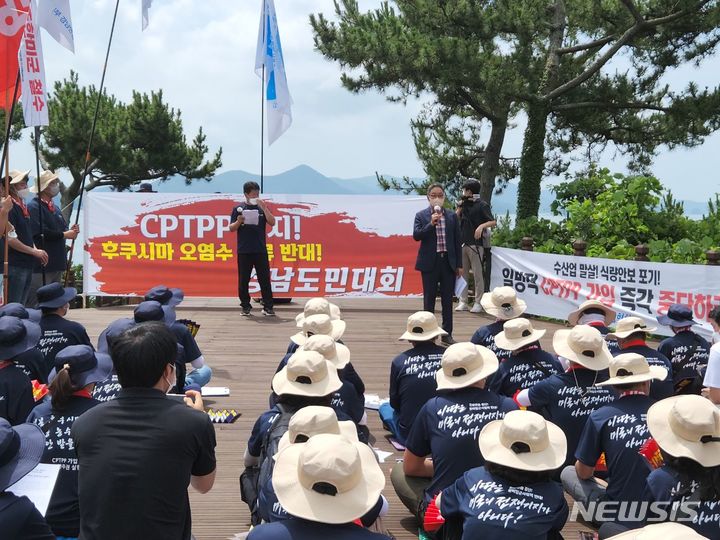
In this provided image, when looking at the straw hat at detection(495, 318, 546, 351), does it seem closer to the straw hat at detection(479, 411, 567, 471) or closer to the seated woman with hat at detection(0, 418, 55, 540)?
the straw hat at detection(479, 411, 567, 471)

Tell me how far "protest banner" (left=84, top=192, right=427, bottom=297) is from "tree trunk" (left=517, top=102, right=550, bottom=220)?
626cm

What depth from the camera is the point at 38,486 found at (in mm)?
2656

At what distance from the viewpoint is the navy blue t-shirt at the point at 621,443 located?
3.37m

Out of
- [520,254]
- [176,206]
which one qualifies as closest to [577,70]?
[520,254]

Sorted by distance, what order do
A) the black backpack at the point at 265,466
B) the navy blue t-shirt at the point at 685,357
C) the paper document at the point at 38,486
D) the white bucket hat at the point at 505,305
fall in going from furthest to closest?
the white bucket hat at the point at 505,305
the navy blue t-shirt at the point at 685,357
the black backpack at the point at 265,466
the paper document at the point at 38,486

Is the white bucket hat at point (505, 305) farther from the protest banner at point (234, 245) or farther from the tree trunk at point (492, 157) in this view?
the tree trunk at point (492, 157)

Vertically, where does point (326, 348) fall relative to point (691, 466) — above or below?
above

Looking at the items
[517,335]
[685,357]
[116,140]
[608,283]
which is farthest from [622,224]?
[116,140]

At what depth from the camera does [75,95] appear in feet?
81.0

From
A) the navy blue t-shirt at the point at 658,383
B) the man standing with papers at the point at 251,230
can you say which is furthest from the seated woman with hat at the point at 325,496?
the man standing with papers at the point at 251,230

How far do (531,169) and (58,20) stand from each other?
1153 cm

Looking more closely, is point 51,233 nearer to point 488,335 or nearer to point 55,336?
point 55,336

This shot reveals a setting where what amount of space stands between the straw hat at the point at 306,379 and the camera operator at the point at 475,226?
7.13 metres

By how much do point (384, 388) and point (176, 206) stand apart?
5.79 meters
